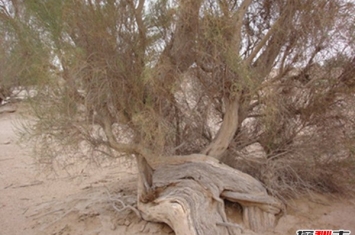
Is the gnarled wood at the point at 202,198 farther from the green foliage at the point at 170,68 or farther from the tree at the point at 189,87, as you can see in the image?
the green foliage at the point at 170,68

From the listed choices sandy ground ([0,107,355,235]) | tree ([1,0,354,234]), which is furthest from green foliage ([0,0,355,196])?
sandy ground ([0,107,355,235])

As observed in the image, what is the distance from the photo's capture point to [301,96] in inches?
174

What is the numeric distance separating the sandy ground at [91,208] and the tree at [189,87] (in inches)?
11.7

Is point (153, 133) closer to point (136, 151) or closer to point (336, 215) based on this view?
point (136, 151)

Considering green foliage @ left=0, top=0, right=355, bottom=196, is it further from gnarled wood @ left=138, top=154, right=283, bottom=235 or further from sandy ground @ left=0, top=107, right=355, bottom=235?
sandy ground @ left=0, top=107, right=355, bottom=235

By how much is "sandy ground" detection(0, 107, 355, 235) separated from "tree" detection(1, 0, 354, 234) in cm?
30

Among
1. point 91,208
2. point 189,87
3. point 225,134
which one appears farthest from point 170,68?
point 91,208

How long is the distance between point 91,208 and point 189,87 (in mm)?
2432

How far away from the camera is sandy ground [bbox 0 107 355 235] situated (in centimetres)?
414

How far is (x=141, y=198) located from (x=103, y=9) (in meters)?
2.49

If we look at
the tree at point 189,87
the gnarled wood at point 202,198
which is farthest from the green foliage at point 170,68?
the gnarled wood at point 202,198

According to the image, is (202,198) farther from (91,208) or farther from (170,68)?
(91,208)

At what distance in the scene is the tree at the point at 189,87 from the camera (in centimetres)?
366

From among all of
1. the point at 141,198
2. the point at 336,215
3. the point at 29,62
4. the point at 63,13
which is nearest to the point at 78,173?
the point at 141,198
